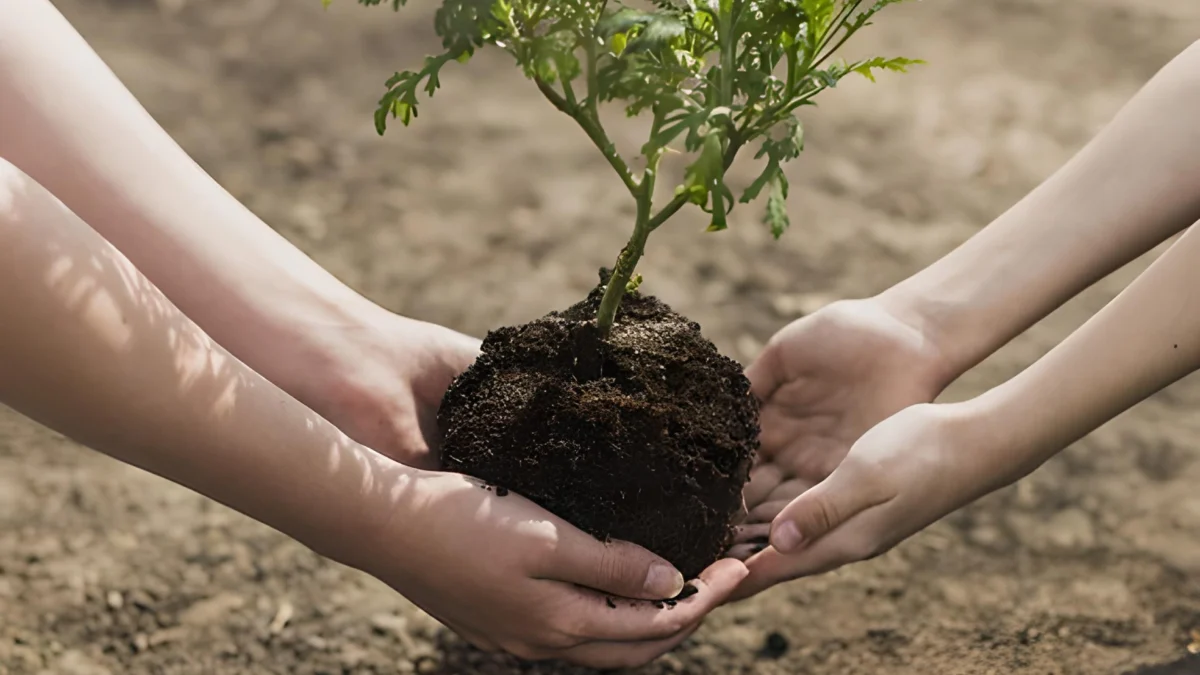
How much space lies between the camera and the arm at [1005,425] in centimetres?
142

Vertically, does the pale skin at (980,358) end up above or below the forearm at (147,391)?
above

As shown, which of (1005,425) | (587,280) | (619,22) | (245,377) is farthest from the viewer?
(587,280)

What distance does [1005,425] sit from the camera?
1490mm

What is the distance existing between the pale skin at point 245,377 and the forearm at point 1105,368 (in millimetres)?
437

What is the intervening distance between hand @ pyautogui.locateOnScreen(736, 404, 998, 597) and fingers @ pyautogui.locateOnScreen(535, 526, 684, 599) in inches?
6.4

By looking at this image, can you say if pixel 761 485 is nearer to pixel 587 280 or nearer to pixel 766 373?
pixel 766 373

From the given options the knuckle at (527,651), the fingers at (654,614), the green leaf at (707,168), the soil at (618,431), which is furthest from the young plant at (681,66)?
the knuckle at (527,651)

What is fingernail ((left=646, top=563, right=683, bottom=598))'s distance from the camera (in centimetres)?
145

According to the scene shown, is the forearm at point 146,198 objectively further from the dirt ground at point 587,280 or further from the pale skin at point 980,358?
the pale skin at point 980,358

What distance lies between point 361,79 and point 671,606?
2.45 metres

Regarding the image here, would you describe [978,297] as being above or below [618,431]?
above

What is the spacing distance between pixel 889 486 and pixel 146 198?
1176 mm

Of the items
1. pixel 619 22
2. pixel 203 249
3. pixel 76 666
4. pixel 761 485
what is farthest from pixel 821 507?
pixel 76 666

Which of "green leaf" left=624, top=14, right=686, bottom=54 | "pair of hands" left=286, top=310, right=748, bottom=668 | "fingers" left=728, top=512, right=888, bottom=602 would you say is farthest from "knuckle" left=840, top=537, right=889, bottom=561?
"green leaf" left=624, top=14, right=686, bottom=54
